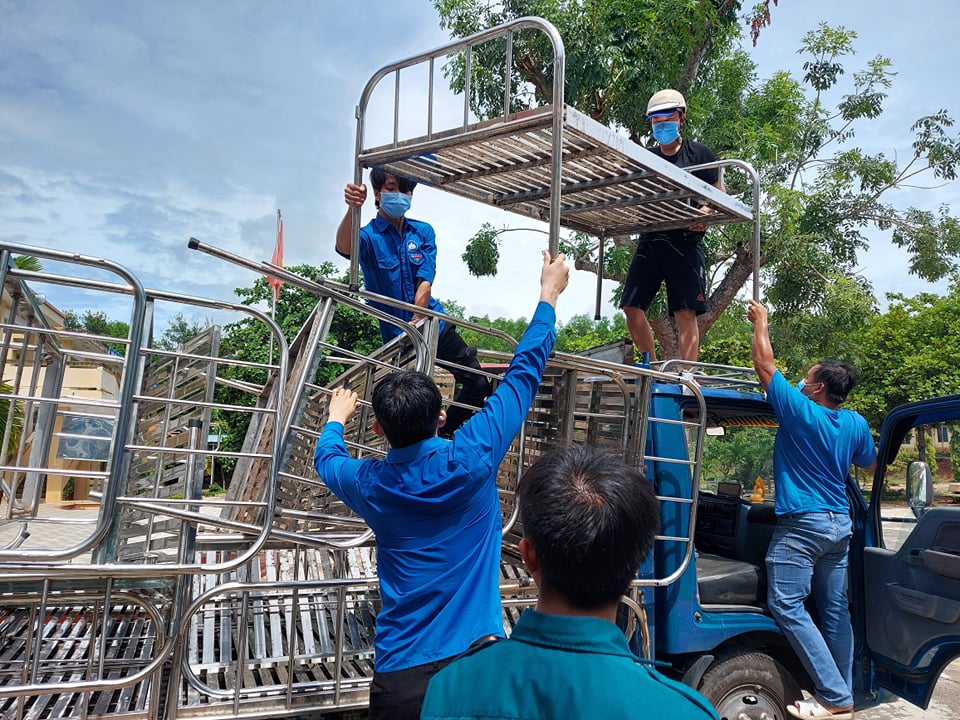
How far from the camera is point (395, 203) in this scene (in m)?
3.77

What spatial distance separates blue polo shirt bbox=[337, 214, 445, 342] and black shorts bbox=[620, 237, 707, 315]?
1533mm

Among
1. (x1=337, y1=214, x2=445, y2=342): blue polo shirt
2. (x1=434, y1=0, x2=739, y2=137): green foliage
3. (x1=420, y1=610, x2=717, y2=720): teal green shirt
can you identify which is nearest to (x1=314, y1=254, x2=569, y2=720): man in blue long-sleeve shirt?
(x1=420, y1=610, x2=717, y2=720): teal green shirt

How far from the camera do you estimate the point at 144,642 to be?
10.9 ft

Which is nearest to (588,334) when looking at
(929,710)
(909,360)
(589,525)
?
(909,360)

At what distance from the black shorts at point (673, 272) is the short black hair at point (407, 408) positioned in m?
2.82

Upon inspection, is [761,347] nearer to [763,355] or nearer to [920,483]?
[763,355]

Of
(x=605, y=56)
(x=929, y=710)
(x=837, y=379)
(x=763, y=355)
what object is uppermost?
(x=605, y=56)

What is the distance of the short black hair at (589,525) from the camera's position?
1.23 metres

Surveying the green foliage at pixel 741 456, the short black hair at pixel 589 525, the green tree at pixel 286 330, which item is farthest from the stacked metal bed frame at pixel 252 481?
the green tree at pixel 286 330

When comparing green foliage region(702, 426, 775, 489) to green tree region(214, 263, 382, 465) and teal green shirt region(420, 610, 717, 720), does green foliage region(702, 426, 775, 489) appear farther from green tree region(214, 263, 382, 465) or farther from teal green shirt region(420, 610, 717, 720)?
green tree region(214, 263, 382, 465)

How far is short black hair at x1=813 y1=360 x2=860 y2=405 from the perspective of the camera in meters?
4.04

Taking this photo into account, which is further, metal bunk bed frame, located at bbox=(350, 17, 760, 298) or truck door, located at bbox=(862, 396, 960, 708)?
truck door, located at bbox=(862, 396, 960, 708)

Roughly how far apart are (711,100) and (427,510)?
450 inches

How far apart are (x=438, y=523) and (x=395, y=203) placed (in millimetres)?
1956
